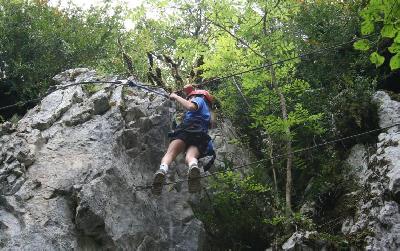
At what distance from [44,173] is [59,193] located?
52cm

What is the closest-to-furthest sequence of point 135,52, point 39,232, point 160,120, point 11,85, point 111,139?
point 39,232, point 111,139, point 160,120, point 11,85, point 135,52

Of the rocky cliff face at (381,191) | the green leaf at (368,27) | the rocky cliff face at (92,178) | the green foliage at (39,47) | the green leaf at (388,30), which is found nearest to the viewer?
the green leaf at (388,30)

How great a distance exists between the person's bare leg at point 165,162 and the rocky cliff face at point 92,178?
0.83 metres

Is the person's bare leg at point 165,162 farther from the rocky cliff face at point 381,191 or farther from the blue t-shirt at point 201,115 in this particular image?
the rocky cliff face at point 381,191

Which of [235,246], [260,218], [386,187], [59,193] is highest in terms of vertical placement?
[386,187]

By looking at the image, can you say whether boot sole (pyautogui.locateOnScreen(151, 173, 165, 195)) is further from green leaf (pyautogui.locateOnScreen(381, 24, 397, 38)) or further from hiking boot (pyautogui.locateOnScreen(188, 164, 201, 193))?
green leaf (pyautogui.locateOnScreen(381, 24, 397, 38))

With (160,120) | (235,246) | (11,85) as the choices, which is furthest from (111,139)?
(11,85)

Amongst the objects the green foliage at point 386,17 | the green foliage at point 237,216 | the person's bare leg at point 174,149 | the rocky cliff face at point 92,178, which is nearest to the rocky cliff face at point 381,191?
the green foliage at point 237,216

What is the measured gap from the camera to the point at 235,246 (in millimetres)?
8625

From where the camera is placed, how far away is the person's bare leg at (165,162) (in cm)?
720

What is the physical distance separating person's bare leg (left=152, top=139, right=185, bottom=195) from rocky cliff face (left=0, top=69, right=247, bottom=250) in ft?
2.73

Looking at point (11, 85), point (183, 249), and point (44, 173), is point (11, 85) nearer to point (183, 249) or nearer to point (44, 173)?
point (44, 173)

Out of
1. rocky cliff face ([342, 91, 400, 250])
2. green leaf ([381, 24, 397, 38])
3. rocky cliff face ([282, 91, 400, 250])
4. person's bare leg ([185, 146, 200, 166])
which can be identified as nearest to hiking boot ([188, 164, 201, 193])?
person's bare leg ([185, 146, 200, 166])

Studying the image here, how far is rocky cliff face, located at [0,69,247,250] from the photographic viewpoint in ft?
23.0
